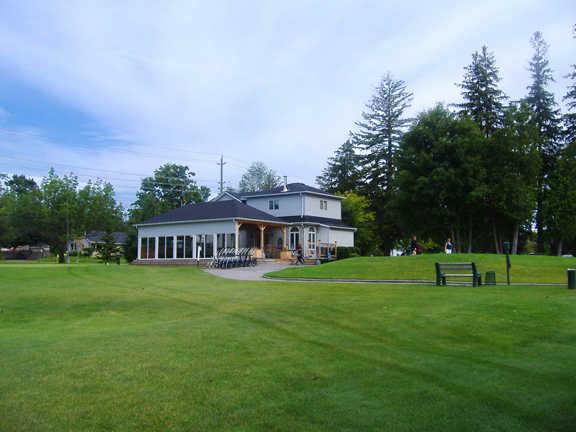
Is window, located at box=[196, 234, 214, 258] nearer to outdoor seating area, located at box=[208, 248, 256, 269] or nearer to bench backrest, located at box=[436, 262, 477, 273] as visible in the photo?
outdoor seating area, located at box=[208, 248, 256, 269]

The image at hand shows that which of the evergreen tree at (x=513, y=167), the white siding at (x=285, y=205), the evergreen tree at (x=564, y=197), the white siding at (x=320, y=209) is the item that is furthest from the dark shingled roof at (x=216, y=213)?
the evergreen tree at (x=564, y=197)

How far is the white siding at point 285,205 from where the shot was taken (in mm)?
48719

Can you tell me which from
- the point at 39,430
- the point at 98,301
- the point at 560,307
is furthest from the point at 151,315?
the point at 560,307

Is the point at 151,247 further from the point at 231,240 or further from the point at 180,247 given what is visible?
the point at 231,240

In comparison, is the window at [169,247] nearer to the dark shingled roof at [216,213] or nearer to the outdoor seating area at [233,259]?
the dark shingled roof at [216,213]

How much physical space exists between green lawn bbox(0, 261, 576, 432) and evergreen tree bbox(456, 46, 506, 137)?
40165mm

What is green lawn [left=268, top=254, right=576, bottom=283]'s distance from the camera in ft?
75.8

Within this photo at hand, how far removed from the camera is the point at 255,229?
4712 cm

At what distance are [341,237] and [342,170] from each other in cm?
2269

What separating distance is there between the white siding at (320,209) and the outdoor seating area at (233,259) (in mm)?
12543

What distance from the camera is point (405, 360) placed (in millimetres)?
7195

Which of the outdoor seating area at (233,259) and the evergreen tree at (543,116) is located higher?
the evergreen tree at (543,116)

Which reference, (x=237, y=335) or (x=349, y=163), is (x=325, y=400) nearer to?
(x=237, y=335)

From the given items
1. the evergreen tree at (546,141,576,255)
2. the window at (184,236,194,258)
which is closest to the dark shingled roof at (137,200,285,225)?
the window at (184,236,194,258)
